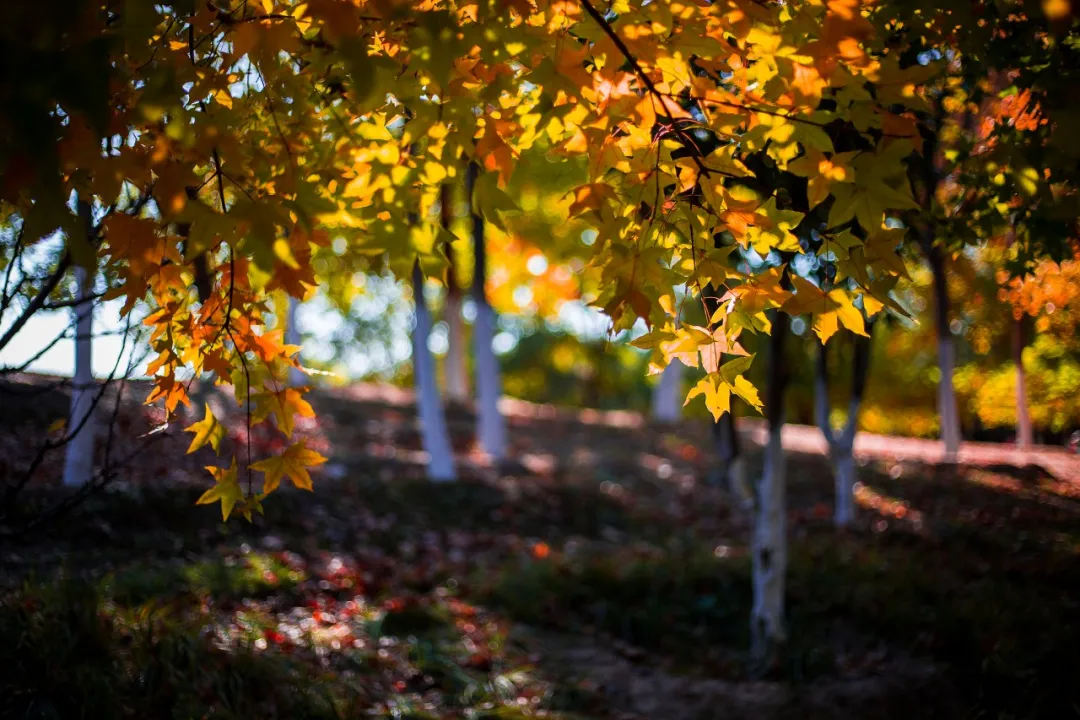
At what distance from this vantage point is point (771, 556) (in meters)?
5.34

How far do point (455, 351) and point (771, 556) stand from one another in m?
11.1

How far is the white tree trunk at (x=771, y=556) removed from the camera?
5301 mm

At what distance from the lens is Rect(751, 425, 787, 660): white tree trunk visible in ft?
17.4

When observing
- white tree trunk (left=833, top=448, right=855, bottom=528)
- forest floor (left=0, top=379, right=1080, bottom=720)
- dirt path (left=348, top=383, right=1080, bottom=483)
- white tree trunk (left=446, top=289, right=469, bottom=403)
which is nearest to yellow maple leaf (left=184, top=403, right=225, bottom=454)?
forest floor (left=0, top=379, right=1080, bottom=720)

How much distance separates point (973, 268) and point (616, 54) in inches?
446

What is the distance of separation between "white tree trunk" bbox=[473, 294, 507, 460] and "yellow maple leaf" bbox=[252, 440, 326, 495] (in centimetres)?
799

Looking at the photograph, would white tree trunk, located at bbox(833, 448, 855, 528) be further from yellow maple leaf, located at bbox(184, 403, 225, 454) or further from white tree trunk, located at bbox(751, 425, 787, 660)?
yellow maple leaf, located at bbox(184, 403, 225, 454)

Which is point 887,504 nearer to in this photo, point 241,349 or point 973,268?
→ point 973,268

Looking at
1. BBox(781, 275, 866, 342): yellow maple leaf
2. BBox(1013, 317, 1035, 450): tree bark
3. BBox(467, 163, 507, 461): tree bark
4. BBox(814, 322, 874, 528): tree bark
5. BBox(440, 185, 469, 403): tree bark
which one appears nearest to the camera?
BBox(781, 275, 866, 342): yellow maple leaf

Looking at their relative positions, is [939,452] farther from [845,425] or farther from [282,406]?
→ [282,406]

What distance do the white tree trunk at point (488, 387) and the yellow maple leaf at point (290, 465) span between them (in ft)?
26.2

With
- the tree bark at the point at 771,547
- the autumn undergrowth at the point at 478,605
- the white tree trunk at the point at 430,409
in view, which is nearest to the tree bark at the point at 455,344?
the white tree trunk at the point at 430,409

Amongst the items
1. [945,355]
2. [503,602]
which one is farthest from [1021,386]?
[503,602]

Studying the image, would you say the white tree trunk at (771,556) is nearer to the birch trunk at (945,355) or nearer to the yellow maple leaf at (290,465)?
the yellow maple leaf at (290,465)
